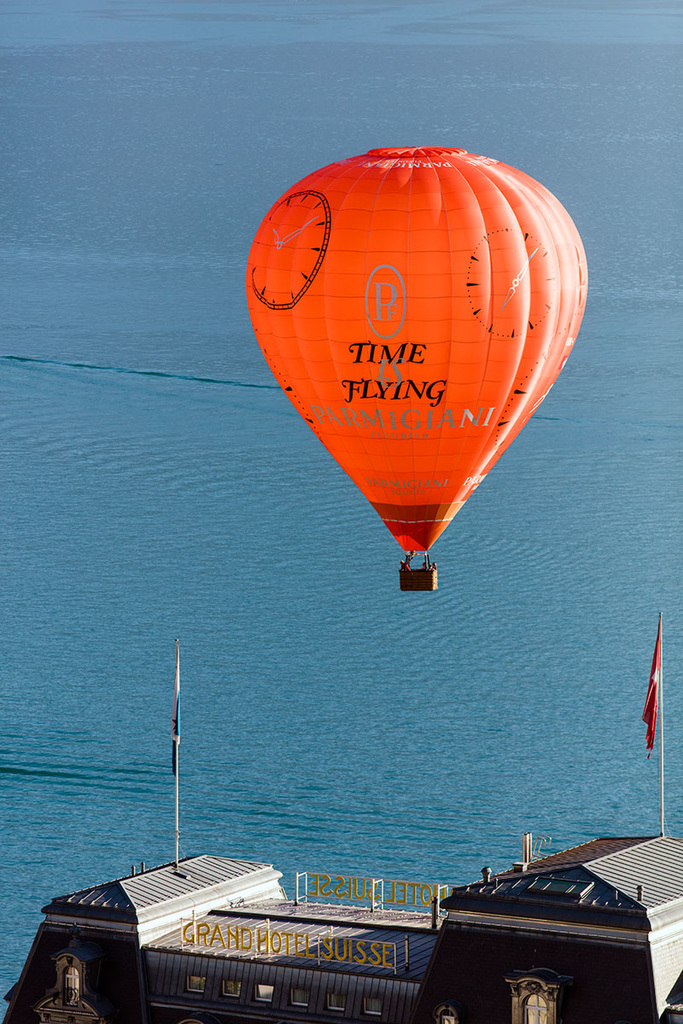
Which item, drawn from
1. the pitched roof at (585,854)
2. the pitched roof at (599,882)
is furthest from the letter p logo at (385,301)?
the pitched roof at (585,854)

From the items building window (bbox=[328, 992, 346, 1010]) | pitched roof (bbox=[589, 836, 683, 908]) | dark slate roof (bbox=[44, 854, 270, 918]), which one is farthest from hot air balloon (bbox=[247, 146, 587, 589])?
dark slate roof (bbox=[44, 854, 270, 918])

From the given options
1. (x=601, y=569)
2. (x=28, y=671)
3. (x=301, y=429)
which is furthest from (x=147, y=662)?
(x=301, y=429)

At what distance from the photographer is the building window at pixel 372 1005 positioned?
5091cm

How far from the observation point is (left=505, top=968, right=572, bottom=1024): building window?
47438 mm

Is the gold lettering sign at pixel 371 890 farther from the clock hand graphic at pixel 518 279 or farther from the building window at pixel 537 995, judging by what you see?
the clock hand graphic at pixel 518 279

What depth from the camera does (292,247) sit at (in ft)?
157

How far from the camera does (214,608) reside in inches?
4648

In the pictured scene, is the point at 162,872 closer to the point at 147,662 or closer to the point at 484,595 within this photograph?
the point at 147,662

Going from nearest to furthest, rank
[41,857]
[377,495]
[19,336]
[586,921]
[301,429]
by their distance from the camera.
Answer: [586,921] < [377,495] < [41,857] < [301,429] < [19,336]

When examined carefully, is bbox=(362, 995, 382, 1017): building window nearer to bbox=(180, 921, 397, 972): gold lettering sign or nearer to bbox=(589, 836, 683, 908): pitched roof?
bbox=(180, 921, 397, 972): gold lettering sign

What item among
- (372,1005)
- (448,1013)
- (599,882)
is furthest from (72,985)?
(599,882)

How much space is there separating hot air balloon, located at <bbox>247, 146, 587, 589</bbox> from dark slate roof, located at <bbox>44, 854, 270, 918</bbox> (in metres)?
11.4

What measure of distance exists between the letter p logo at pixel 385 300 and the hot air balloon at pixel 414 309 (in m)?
0.03

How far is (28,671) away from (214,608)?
13.4m
